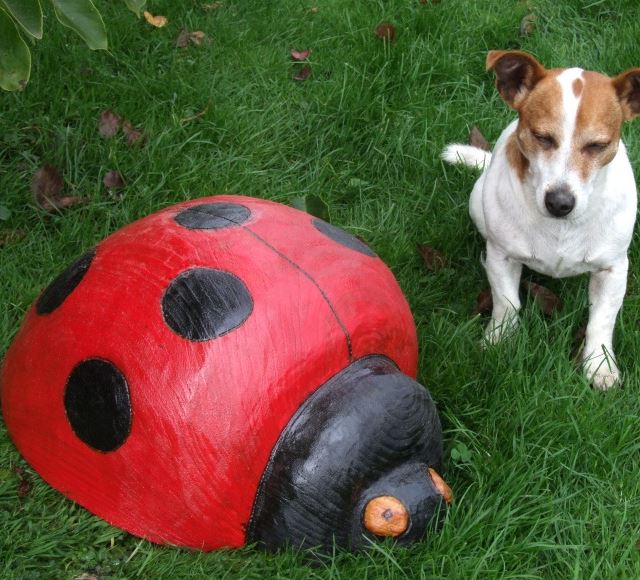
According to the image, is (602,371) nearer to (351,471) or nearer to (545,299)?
(545,299)

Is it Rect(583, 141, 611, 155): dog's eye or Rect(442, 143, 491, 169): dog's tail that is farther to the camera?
Rect(442, 143, 491, 169): dog's tail

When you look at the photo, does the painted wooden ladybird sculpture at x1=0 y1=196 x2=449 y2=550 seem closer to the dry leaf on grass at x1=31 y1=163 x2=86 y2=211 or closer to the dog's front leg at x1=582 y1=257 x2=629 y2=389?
the dog's front leg at x1=582 y1=257 x2=629 y2=389

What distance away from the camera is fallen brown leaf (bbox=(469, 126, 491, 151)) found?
157 inches

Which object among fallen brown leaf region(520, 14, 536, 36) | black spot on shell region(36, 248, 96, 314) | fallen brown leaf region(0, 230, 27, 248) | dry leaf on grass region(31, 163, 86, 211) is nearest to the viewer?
black spot on shell region(36, 248, 96, 314)

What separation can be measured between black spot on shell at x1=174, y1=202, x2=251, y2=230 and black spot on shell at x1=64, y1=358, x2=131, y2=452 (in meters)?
0.47

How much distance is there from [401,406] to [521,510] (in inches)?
22.0

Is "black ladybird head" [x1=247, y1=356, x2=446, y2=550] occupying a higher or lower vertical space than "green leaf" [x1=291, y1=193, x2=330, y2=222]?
higher

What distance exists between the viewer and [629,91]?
9.45 ft

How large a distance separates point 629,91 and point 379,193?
1.25m

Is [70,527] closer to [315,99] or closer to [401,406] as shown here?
[401,406]

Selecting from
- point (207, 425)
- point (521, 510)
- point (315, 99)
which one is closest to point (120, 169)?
point (315, 99)

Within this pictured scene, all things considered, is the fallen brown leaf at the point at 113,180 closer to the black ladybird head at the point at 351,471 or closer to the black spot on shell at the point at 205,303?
the black spot on shell at the point at 205,303

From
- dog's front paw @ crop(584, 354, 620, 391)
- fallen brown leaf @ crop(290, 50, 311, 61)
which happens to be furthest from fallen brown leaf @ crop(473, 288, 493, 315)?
fallen brown leaf @ crop(290, 50, 311, 61)

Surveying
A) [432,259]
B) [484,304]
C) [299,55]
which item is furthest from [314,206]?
[299,55]
